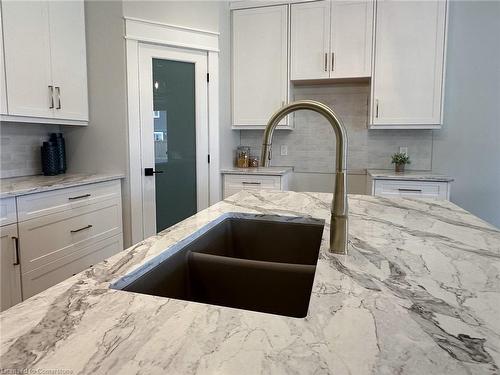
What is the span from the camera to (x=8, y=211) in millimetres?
1959

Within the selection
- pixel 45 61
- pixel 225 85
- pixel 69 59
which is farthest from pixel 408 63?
pixel 45 61

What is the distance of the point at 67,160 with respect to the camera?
312cm

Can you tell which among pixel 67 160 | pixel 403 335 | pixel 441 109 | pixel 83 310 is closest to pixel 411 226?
pixel 403 335

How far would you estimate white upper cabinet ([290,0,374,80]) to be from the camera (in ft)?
10.4

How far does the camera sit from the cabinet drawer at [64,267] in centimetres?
215

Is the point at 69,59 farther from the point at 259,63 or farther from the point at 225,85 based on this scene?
the point at 259,63

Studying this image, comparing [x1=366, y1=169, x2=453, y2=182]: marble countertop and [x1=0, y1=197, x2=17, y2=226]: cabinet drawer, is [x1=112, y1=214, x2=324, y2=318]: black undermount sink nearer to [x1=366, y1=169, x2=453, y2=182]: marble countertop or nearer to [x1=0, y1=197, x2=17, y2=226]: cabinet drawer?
[x1=0, y1=197, x2=17, y2=226]: cabinet drawer

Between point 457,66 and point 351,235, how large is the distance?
2.89 m

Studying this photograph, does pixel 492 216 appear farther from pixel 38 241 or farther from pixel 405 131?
pixel 38 241

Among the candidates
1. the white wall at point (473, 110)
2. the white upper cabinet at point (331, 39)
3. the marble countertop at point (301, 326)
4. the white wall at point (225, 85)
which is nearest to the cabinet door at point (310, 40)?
the white upper cabinet at point (331, 39)

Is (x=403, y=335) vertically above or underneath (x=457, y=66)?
underneath

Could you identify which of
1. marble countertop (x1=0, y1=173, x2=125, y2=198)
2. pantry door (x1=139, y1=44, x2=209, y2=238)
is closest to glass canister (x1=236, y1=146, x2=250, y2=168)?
pantry door (x1=139, y1=44, x2=209, y2=238)

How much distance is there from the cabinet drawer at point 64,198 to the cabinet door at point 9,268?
0.11 metres

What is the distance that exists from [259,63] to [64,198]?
218cm
